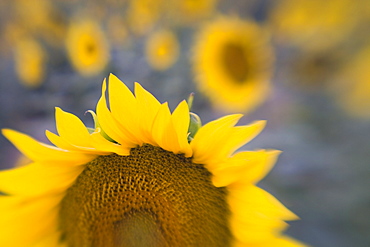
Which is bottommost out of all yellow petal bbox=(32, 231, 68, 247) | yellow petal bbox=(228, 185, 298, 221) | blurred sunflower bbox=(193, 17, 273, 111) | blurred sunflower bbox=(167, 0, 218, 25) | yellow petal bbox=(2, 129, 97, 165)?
yellow petal bbox=(32, 231, 68, 247)

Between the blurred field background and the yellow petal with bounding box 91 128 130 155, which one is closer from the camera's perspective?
the yellow petal with bounding box 91 128 130 155

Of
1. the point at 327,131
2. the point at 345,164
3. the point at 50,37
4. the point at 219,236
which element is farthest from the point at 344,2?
the point at 219,236

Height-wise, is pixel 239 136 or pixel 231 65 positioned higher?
pixel 231 65

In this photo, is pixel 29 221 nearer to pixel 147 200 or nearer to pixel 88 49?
pixel 147 200

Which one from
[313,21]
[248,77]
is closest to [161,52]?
[248,77]

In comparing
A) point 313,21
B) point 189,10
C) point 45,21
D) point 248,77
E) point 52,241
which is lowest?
point 52,241

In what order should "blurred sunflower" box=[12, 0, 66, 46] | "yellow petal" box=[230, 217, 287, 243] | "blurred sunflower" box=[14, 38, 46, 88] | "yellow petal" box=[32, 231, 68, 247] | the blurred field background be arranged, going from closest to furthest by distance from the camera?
"yellow petal" box=[230, 217, 287, 243]
"yellow petal" box=[32, 231, 68, 247]
the blurred field background
"blurred sunflower" box=[14, 38, 46, 88]
"blurred sunflower" box=[12, 0, 66, 46]

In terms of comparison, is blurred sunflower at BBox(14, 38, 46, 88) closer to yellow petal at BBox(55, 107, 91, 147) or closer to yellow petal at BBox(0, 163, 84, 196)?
yellow petal at BBox(0, 163, 84, 196)

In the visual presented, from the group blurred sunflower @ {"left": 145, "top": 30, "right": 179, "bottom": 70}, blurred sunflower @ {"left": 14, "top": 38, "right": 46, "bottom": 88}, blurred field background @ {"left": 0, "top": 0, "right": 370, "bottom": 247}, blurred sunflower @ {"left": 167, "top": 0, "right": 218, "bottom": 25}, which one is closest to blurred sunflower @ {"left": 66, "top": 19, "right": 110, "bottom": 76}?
blurred field background @ {"left": 0, "top": 0, "right": 370, "bottom": 247}
